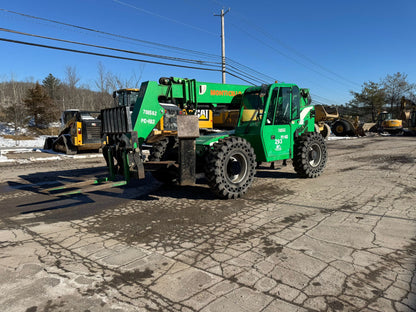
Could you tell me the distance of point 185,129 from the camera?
5.44m

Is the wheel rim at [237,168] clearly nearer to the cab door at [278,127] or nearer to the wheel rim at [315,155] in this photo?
the cab door at [278,127]

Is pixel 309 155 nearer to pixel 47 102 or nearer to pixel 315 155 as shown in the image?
pixel 315 155

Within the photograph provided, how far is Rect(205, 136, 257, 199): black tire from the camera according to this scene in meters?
5.62

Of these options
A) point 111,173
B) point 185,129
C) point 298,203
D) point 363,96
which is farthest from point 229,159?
point 363,96

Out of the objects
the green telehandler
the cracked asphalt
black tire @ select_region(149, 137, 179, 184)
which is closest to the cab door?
the green telehandler

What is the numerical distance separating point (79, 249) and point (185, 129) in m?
2.71

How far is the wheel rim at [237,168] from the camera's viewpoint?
613 centimetres

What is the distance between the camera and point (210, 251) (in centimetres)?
358

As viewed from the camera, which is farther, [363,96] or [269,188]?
[363,96]

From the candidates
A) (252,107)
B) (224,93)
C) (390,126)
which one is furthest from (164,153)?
(390,126)

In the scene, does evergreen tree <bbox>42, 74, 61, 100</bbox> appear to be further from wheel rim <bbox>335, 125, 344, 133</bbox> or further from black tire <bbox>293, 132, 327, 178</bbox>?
black tire <bbox>293, 132, 327, 178</bbox>

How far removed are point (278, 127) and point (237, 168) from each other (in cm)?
168

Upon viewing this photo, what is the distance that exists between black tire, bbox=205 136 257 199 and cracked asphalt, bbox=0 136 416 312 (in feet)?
0.93

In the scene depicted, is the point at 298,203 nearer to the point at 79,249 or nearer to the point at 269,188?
the point at 269,188
